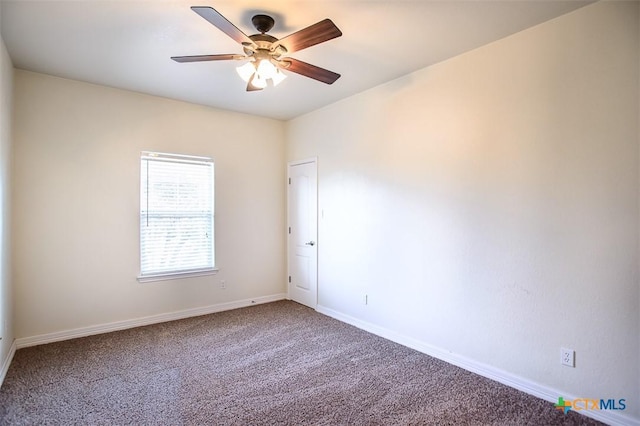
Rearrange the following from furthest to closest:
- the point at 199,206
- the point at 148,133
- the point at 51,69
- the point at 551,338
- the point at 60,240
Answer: the point at 199,206
the point at 148,133
the point at 60,240
the point at 51,69
the point at 551,338

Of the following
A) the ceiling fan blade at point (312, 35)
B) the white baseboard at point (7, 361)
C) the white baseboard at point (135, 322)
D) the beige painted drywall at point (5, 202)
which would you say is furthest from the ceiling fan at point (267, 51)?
the white baseboard at point (135, 322)

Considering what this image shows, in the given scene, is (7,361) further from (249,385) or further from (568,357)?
(568,357)

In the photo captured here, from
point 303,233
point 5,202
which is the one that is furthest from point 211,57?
point 303,233

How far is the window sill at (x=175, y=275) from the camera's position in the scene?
4.12 meters

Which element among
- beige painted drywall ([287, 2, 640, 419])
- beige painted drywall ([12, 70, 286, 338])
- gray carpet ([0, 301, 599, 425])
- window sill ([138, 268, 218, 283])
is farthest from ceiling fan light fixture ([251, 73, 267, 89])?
window sill ([138, 268, 218, 283])

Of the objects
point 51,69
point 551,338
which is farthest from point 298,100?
point 551,338

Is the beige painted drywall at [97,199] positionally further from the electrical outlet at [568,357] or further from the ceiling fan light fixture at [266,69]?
the electrical outlet at [568,357]

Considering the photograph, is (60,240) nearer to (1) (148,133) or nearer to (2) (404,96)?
(1) (148,133)

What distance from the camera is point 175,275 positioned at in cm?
434

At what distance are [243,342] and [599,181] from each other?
3.43 metres

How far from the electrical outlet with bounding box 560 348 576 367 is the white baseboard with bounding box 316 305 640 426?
22 cm

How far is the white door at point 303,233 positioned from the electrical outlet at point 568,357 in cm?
297

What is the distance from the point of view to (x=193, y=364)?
3072 mm

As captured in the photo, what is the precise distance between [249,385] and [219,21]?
104 inches
